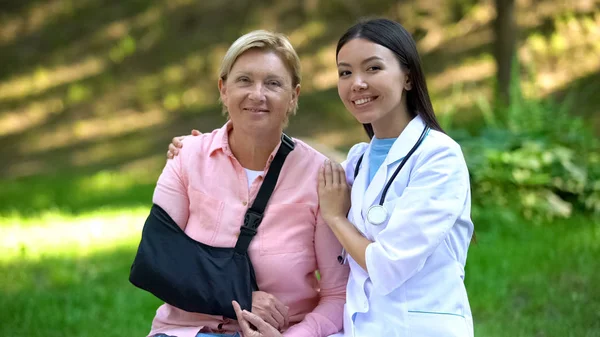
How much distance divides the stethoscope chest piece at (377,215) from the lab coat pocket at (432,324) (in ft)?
1.03

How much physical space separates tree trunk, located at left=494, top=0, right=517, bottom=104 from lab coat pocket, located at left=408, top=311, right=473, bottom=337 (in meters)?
5.84

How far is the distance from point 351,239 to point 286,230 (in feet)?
1.06

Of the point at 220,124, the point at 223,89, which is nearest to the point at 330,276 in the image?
the point at 223,89

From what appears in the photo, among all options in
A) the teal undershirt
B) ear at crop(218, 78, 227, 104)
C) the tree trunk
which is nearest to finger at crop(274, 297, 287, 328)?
the teal undershirt

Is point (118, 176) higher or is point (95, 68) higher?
point (95, 68)

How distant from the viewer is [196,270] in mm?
2734

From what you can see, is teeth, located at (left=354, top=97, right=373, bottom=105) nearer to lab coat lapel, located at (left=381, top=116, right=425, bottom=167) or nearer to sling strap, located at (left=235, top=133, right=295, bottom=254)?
lab coat lapel, located at (left=381, top=116, right=425, bottom=167)

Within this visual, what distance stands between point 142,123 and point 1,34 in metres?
3.31

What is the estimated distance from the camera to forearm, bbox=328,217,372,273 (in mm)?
2578

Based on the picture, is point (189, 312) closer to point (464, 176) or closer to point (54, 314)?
point (464, 176)

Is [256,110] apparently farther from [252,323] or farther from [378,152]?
A: [252,323]

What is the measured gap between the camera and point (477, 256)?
5613 mm

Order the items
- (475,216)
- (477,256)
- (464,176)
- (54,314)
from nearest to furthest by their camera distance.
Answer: (464,176)
(54,314)
(477,256)
(475,216)

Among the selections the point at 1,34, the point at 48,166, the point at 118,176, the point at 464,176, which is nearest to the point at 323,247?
the point at 464,176
